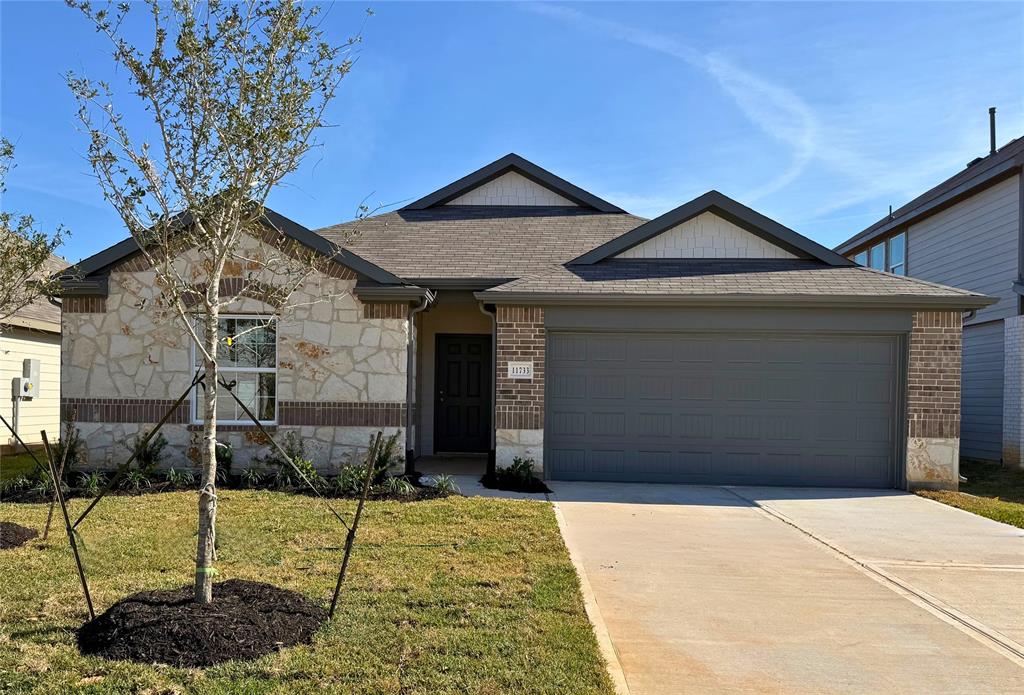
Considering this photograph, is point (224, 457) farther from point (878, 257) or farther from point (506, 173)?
point (878, 257)

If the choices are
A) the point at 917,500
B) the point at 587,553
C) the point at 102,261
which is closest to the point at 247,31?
the point at 587,553

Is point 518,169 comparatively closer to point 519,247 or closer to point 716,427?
point 519,247

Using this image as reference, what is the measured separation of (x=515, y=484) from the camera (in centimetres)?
1013

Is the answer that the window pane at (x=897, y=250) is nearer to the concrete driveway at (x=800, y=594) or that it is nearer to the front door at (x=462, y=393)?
the concrete driveway at (x=800, y=594)

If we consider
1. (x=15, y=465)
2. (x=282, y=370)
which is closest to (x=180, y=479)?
(x=282, y=370)

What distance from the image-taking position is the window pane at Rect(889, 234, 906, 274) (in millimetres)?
18547

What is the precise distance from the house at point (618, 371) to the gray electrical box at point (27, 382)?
3195mm

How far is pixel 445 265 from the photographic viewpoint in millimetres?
12102

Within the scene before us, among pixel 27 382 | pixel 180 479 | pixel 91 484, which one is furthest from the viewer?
pixel 27 382

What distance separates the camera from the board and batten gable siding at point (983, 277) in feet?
46.2

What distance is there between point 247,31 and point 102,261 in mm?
7252

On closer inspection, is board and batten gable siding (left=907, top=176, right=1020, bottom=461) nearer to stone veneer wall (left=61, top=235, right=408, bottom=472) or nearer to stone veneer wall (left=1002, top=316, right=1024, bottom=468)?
stone veneer wall (left=1002, top=316, right=1024, bottom=468)

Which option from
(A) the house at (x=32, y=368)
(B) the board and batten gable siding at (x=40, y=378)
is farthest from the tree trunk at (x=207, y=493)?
(B) the board and batten gable siding at (x=40, y=378)

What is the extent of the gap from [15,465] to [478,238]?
8.77 meters
